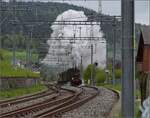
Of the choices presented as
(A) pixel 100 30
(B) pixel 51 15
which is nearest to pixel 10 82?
(B) pixel 51 15

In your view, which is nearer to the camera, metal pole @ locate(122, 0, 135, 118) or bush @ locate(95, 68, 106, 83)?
metal pole @ locate(122, 0, 135, 118)

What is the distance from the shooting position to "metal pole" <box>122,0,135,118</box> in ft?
39.4

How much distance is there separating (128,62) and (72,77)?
65.3 metres

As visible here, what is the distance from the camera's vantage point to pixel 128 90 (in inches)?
475

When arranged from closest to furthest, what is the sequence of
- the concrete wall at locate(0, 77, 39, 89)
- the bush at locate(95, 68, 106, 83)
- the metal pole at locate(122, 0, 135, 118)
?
the metal pole at locate(122, 0, 135, 118) < the concrete wall at locate(0, 77, 39, 89) < the bush at locate(95, 68, 106, 83)

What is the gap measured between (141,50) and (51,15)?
117ft

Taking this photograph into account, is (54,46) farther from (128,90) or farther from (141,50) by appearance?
(128,90)

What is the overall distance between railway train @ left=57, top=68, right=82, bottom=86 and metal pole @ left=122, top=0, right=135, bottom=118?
62685 millimetres

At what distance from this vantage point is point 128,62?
476 inches

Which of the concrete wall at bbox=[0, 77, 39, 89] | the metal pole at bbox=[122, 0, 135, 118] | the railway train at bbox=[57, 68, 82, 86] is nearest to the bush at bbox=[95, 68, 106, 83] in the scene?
the railway train at bbox=[57, 68, 82, 86]

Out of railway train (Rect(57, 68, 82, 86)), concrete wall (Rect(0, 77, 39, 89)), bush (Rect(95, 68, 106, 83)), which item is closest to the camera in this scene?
concrete wall (Rect(0, 77, 39, 89))

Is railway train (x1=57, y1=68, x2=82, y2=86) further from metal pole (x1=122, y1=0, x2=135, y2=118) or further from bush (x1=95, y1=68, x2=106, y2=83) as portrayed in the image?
metal pole (x1=122, y1=0, x2=135, y2=118)

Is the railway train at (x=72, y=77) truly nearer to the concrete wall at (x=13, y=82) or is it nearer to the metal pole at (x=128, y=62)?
the concrete wall at (x=13, y=82)

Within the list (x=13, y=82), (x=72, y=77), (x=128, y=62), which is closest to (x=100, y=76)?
(x=72, y=77)
